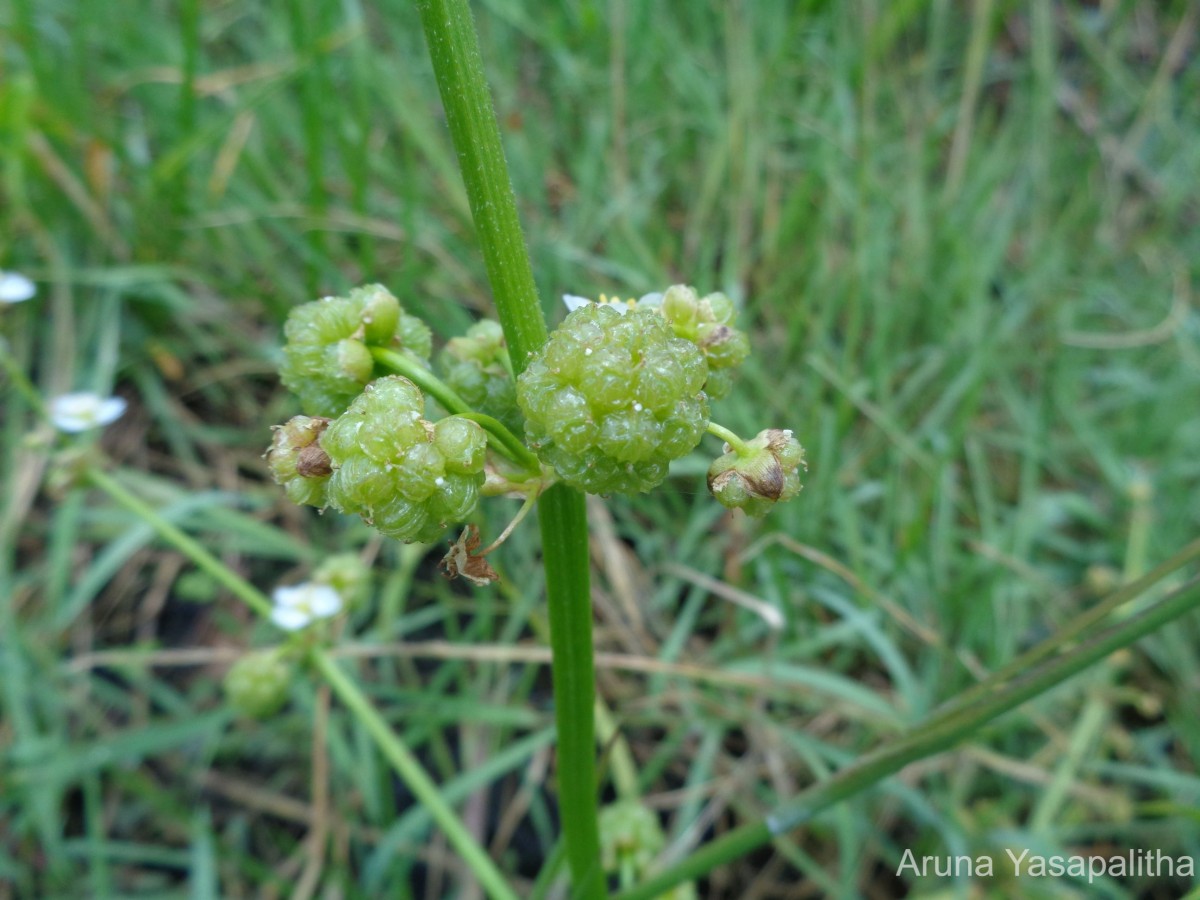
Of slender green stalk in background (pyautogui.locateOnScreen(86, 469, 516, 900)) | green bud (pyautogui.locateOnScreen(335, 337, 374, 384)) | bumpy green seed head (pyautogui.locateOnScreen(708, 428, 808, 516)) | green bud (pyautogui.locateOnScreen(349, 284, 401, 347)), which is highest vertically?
green bud (pyautogui.locateOnScreen(349, 284, 401, 347))

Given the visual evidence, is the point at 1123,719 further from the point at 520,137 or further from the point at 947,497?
the point at 520,137

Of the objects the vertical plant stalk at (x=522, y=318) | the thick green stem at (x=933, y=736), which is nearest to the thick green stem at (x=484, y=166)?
the vertical plant stalk at (x=522, y=318)

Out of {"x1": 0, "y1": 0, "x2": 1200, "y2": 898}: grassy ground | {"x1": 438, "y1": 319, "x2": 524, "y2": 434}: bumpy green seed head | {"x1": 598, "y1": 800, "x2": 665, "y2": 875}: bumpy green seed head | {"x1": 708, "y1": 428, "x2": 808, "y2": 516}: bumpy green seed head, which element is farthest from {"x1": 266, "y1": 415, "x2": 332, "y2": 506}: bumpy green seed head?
{"x1": 0, "y1": 0, "x2": 1200, "y2": 898}: grassy ground

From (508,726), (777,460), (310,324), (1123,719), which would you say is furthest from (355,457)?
(1123,719)

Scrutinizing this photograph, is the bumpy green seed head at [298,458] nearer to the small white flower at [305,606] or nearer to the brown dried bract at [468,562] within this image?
the brown dried bract at [468,562]

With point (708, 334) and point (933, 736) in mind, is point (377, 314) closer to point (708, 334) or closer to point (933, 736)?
point (708, 334)

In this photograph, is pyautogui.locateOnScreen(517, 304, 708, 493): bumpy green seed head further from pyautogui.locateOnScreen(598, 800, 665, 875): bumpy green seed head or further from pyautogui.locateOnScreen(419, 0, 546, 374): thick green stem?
pyautogui.locateOnScreen(598, 800, 665, 875): bumpy green seed head
